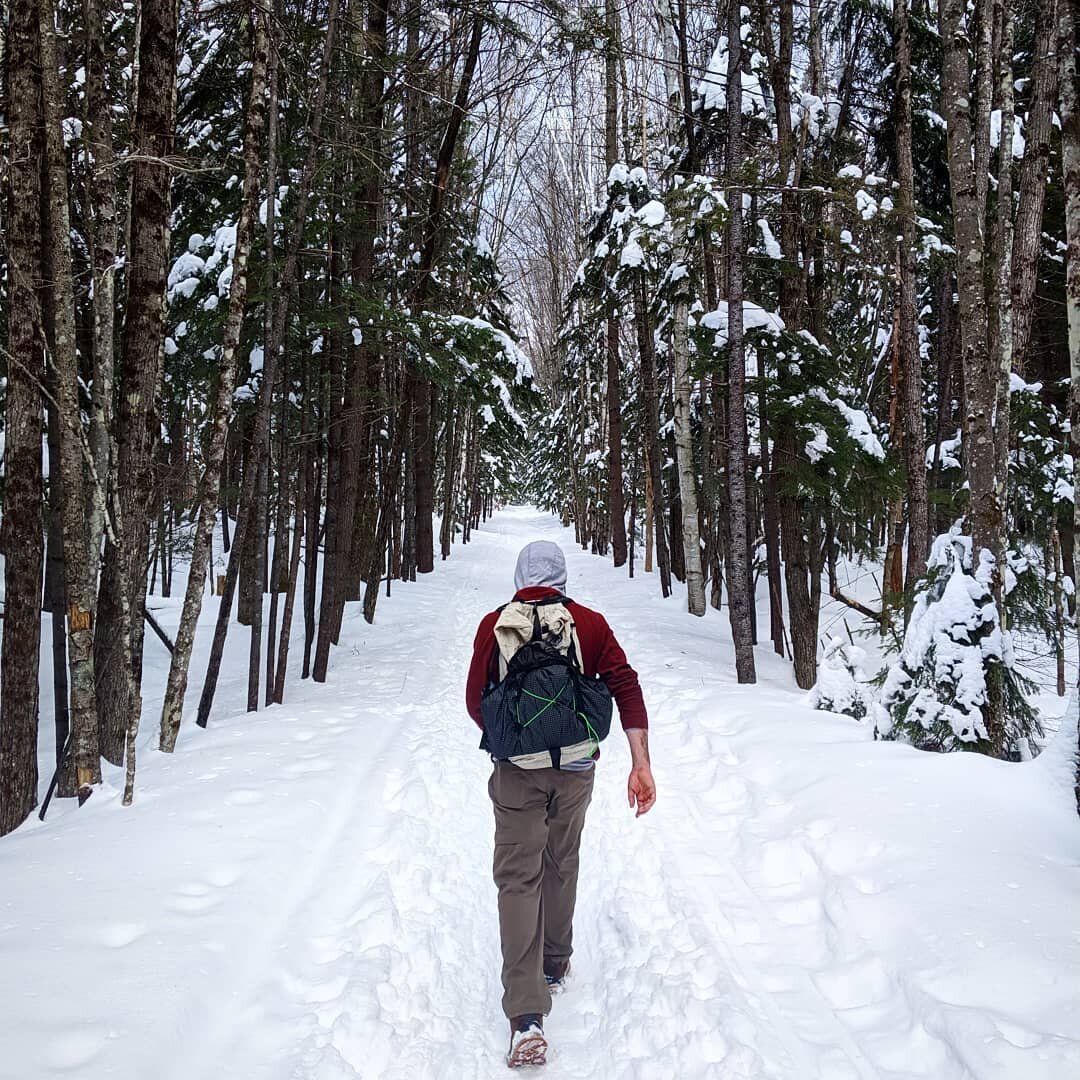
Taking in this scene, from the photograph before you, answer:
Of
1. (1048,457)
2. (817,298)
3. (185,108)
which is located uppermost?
(185,108)

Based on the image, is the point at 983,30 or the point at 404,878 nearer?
the point at 404,878

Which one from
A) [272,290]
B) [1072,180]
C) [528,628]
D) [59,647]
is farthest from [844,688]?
[59,647]

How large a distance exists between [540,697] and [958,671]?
3.56 metres

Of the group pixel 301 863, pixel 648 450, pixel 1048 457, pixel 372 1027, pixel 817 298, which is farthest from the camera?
pixel 648 450

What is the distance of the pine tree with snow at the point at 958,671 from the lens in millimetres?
5078

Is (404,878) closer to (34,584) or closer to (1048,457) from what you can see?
(34,584)

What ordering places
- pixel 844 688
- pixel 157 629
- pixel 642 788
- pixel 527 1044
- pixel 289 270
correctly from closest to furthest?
pixel 527 1044 < pixel 642 788 < pixel 844 688 < pixel 289 270 < pixel 157 629

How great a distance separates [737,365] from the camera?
8328 mm

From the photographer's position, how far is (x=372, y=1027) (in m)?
3.11

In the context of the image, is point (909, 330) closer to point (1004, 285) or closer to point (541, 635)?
point (1004, 285)

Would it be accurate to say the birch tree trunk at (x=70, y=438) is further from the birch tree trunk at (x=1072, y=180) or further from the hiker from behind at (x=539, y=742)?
the birch tree trunk at (x=1072, y=180)

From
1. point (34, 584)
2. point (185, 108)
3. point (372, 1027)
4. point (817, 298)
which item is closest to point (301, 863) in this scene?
point (372, 1027)

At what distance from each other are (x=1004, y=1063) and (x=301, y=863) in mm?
3545

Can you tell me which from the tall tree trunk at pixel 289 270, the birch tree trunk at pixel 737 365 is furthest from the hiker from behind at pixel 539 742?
the birch tree trunk at pixel 737 365
